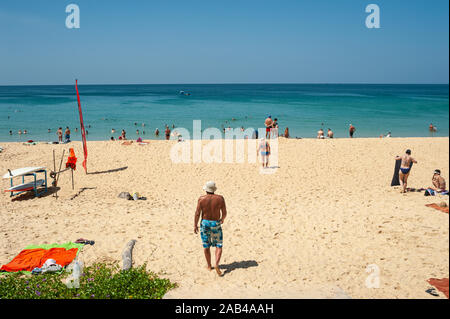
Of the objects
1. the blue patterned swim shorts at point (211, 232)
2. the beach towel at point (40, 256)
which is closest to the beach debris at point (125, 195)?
the beach towel at point (40, 256)

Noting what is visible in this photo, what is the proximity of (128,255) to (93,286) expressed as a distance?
1172 mm

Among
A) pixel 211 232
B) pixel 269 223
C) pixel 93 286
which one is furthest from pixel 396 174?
pixel 93 286

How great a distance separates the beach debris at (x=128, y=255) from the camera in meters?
5.82

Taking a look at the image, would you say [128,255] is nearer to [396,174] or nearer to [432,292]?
[432,292]

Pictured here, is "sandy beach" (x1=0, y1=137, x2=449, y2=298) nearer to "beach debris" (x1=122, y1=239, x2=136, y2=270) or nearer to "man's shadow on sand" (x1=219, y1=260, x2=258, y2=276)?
"man's shadow on sand" (x1=219, y1=260, x2=258, y2=276)

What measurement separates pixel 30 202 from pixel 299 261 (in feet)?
30.1

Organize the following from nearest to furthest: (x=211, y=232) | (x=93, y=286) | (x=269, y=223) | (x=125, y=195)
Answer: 1. (x=93, y=286)
2. (x=211, y=232)
3. (x=269, y=223)
4. (x=125, y=195)

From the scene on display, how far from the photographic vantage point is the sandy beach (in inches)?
200

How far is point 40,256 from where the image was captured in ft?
20.3

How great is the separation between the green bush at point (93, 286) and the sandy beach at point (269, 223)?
1.11 ft

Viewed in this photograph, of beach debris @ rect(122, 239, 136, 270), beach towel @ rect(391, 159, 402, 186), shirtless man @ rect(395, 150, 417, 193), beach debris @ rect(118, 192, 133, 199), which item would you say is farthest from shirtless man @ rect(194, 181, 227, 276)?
beach towel @ rect(391, 159, 402, 186)

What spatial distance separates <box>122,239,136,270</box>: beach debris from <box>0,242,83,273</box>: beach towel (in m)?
1.04

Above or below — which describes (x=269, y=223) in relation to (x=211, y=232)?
below
